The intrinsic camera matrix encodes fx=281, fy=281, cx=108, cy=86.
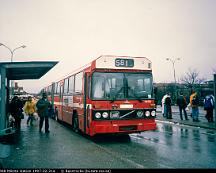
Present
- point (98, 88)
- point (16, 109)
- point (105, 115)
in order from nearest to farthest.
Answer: point (105, 115)
point (98, 88)
point (16, 109)

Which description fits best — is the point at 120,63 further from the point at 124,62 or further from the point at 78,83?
the point at 78,83

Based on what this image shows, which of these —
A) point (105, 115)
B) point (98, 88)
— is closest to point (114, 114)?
point (105, 115)

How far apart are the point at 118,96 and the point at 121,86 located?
42cm

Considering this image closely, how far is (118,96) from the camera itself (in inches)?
421

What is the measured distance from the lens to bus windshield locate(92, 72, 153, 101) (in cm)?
1062

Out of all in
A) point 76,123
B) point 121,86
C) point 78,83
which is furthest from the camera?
point 76,123

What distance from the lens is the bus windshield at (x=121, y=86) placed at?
418 inches

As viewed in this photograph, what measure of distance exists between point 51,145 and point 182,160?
503 cm

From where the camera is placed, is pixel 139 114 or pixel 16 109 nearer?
pixel 139 114

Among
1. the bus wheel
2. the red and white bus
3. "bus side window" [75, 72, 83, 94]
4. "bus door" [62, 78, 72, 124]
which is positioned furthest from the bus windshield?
"bus door" [62, 78, 72, 124]

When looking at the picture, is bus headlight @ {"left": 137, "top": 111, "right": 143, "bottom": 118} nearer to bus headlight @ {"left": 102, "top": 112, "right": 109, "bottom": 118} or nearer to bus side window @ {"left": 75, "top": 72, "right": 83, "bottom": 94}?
bus headlight @ {"left": 102, "top": 112, "right": 109, "bottom": 118}

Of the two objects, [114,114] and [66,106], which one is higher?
[66,106]

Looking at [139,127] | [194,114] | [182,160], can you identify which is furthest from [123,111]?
[194,114]

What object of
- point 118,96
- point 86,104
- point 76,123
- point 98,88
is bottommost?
point 76,123
